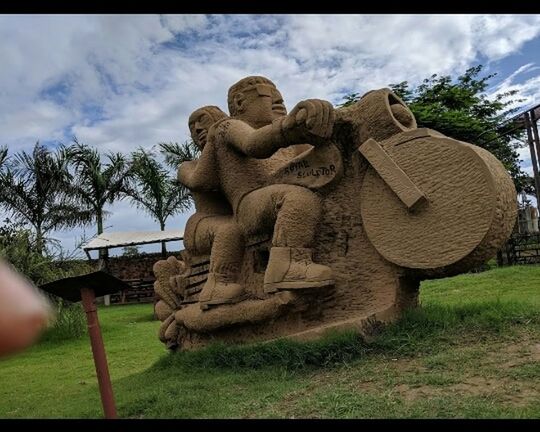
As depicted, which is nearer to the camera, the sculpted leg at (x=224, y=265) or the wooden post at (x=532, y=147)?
the sculpted leg at (x=224, y=265)

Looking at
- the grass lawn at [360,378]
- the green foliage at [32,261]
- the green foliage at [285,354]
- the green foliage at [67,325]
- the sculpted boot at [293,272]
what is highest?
the green foliage at [32,261]

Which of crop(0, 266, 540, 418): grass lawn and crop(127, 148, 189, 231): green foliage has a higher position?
crop(127, 148, 189, 231): green foliage

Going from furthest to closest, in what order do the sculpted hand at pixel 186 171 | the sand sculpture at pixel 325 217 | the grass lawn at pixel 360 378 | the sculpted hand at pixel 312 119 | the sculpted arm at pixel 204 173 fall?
the sculpted hand at pixel 186 171, the sculpted arm at pixel 204 173, the sculpted hand at pixel 312 119, the sand sculpture at pixel 325 217, the grass lawn at pixel 360 378

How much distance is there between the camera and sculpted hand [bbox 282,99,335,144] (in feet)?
14.4

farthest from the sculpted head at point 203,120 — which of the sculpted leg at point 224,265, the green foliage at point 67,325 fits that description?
the green foliage at point 67,325

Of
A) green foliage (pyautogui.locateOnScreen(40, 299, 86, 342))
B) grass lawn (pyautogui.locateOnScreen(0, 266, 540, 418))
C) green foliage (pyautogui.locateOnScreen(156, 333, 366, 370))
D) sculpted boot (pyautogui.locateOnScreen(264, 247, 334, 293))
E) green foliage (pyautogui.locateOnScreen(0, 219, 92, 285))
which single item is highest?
green foliage (pyautogui.locateOnScreen(0, 219, 92, 285))

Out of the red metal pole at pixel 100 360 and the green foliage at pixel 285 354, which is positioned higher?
the red metal pole at pixel 100 360

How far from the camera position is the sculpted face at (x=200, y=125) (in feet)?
18.8

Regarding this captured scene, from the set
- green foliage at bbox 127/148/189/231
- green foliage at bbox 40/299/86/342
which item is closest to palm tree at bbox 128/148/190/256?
green foliage at bbox 127/148/189/231

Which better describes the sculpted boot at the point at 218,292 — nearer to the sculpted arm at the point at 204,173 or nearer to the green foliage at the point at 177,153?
the sculpted arm at the point at 204,173

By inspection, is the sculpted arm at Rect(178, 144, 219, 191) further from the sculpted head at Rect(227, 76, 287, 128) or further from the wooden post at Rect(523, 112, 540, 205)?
the wooden post at Rect(523, 112, 540, 205)

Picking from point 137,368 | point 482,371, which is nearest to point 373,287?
point 482,371

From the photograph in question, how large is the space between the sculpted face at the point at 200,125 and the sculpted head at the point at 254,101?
380 mm

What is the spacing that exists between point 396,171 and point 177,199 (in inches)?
628
